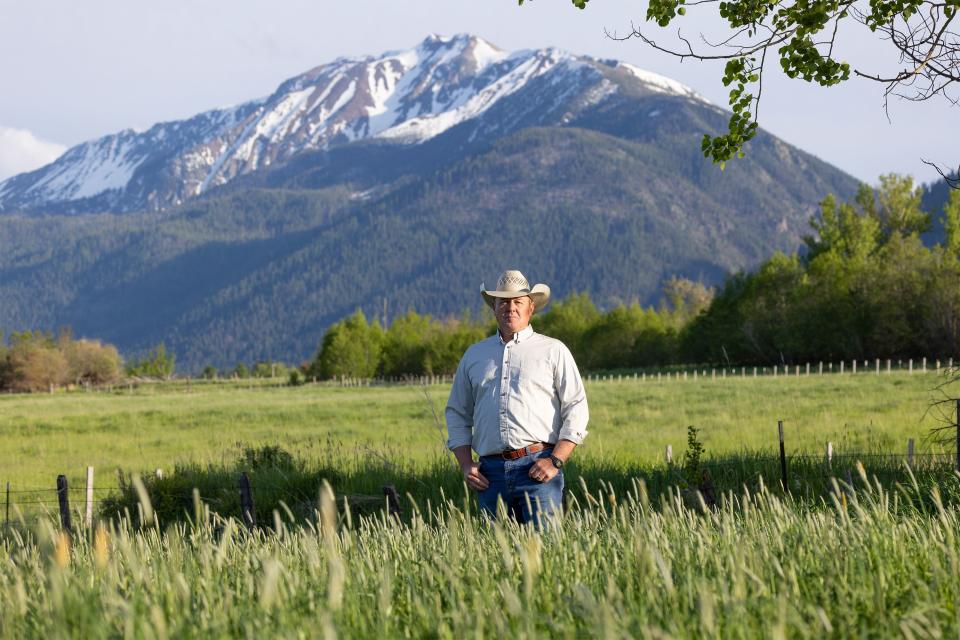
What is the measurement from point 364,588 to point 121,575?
98cm

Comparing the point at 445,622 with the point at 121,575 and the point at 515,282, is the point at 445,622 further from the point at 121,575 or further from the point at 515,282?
the point at 515,282

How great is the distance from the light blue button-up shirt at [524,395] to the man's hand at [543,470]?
0.20 m

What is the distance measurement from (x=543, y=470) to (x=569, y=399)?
0.52 m

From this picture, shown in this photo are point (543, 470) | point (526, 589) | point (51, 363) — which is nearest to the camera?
point (526, 589)

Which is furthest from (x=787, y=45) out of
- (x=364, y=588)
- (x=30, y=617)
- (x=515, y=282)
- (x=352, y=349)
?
(x=352, y=349)

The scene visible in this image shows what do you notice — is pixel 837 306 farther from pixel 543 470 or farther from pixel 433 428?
pixel 543 470

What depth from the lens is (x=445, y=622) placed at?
2982mm

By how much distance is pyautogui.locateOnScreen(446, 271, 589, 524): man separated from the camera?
7.16 m

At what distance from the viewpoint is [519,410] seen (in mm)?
7180

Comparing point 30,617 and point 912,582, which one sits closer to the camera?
point 30,617

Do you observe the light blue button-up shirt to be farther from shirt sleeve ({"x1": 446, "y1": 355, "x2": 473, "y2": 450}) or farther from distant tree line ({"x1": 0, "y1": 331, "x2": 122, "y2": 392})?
distant tree line ({"x1": 0, "y1": 331, "x2": 122, "y2": 392})

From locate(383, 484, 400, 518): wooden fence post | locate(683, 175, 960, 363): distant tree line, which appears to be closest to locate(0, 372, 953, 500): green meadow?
locate(383, 484, 400, 518): wooden fence post

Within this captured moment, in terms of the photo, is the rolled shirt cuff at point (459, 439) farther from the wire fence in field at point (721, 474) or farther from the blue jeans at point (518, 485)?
the wire fence in field at point (721, 474)

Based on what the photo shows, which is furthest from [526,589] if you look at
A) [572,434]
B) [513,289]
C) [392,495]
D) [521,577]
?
[392,495]
